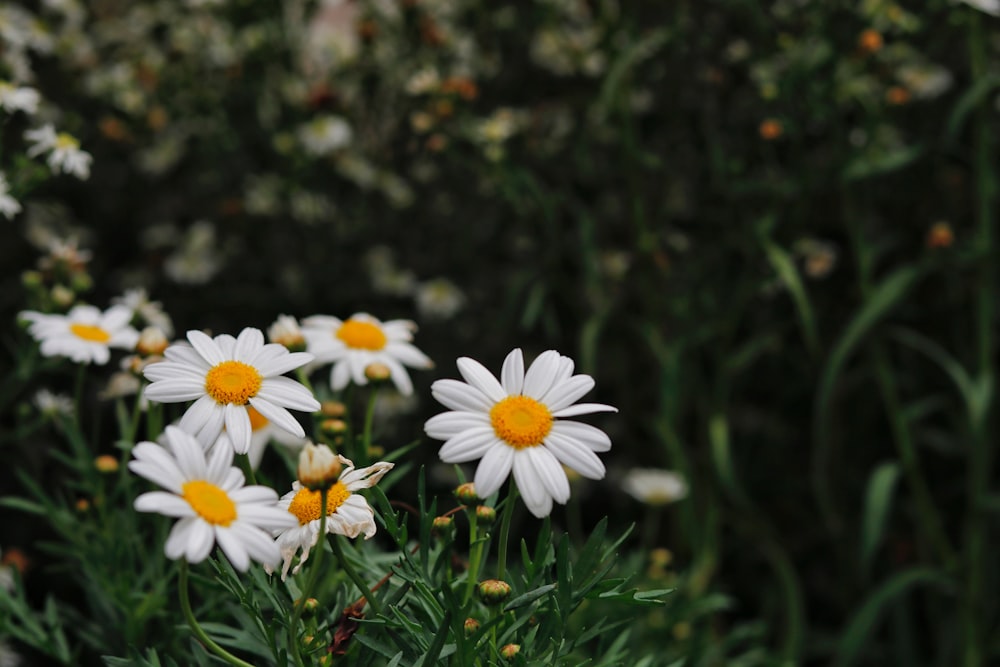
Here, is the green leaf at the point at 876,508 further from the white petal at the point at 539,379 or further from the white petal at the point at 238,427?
the white petal at the point at 238,427

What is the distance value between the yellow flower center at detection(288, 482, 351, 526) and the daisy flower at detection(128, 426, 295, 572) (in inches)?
1.6

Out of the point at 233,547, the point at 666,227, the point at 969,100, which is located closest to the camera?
the point at 233,547

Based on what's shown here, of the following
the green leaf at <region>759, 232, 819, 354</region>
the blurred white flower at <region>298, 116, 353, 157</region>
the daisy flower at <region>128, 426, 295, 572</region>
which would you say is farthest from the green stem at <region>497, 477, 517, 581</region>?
the blurred white flower at <region>298, 116, 353, 157</region>

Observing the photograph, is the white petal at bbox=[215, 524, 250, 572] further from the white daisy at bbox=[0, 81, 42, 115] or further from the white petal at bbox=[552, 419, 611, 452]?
the white daisy at bbox=[0, 81, 42, 115]

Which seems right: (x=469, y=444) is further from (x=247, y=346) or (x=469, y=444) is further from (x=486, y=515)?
(x=247, y=346)

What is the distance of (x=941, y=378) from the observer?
1642 mm

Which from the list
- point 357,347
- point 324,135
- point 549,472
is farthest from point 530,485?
point 324,135

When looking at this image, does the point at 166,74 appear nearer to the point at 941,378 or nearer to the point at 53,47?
the point at 53,47

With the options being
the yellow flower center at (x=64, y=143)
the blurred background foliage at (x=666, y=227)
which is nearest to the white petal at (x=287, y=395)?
the yellow flower center at (x=64, y=143)

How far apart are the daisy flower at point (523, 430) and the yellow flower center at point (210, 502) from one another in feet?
0.40

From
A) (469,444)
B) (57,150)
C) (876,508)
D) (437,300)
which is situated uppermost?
(437,300)

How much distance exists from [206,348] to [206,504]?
0.15 m

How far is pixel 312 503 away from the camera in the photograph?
575 millimetres

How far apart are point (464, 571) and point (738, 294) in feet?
2.70
